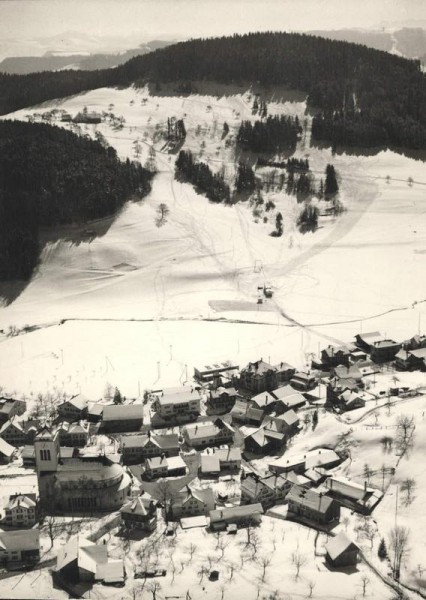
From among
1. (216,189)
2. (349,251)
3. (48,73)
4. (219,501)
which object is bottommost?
(219,501)

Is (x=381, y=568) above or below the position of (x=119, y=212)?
below

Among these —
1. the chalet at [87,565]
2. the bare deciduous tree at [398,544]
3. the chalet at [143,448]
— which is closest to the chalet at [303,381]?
the chalet at [143,448]

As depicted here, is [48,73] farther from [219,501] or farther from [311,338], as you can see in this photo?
[219,501]

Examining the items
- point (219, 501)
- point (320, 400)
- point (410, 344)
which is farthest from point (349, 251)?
point (219, 501)

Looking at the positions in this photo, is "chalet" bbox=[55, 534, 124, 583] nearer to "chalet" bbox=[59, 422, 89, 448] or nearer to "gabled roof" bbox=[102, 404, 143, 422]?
"chalet" bbox=[59, 422, 89, 448]

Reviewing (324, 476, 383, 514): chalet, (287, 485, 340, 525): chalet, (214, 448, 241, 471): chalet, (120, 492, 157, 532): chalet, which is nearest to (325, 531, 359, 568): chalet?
(287, 485, 340, 525): chalet

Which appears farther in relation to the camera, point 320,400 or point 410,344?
point 410,344

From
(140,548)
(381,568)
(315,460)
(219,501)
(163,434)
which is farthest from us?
(163,434)

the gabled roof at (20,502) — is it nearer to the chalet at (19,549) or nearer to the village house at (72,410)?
the chalet at (19,549)
